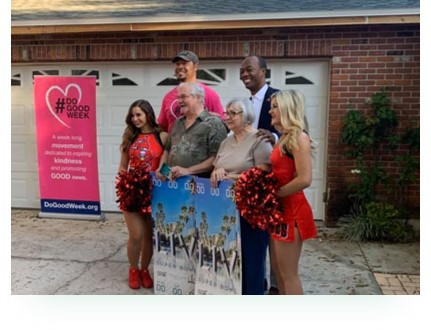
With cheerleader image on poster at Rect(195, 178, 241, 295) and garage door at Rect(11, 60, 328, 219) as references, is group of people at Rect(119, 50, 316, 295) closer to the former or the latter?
cheerleader image on poster at Rect(195, 178, 241, 295)

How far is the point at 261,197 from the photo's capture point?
108 inches

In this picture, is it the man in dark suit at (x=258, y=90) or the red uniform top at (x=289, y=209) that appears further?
the man in dark suit at (x=258, y=90)

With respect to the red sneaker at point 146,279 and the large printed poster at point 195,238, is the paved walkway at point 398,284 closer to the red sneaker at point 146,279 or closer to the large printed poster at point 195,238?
the large printed poster at point 195,238

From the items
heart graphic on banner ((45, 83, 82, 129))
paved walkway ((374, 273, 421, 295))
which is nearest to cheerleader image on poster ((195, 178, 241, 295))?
paved walkway ((374, 273, 421, 295))

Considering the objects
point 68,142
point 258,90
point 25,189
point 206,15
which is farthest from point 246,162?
point 25,189

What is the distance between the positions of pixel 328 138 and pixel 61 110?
3272 mm

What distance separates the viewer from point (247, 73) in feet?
10.8

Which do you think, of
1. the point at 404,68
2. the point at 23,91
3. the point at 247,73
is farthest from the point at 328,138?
the point at 23,91

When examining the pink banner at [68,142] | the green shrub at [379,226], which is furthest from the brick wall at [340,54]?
the pink banner at [68,142]

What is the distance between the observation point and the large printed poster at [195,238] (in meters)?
3.03

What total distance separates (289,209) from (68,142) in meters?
3.67

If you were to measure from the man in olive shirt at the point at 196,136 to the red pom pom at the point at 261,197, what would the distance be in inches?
16.9

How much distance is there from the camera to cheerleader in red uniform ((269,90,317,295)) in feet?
8.68

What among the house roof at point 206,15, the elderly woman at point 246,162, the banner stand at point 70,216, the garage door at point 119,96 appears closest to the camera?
the elderly woman at point 246,162
